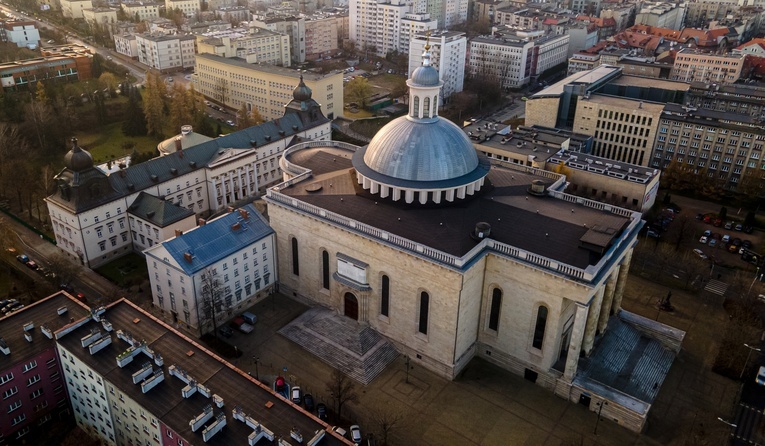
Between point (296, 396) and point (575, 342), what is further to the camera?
point (296, 396)

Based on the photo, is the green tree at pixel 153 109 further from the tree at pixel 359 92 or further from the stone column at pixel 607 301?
the stone column at pixel 607 301

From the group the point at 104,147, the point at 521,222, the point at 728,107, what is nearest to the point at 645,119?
the point at 728,107

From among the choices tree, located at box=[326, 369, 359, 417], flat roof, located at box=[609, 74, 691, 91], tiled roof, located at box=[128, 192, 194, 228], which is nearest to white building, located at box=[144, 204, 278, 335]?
tiled roof, located at box=[128, 192, 194, 228]

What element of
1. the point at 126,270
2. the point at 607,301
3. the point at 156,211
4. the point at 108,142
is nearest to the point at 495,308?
the point at 607,301

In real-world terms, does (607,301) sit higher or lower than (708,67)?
lower

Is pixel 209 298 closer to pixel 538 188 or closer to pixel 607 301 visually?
pixel 538 188

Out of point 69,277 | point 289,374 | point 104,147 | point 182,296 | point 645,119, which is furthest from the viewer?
point 104,147

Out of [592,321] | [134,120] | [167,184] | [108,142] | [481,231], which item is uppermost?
[481,231]

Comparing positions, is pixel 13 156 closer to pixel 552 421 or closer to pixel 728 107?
pixel 552 421
